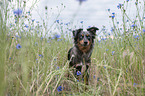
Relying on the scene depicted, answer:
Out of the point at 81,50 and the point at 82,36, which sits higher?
the point at 82,36

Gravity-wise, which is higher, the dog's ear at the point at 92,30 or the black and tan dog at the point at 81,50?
the dog's ear at the point at 92,30

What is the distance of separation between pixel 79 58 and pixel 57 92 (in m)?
1.28

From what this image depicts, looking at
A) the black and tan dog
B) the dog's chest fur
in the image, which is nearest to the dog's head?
the black and tan dog

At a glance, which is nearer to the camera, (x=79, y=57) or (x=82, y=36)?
(x=79, y=57)

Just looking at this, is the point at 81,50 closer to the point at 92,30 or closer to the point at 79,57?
the point at 79,57

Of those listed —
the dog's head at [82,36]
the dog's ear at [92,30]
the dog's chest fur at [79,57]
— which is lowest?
the dog's chest fur at [79,57]

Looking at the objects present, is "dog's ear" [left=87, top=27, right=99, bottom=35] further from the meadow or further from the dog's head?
the meadow

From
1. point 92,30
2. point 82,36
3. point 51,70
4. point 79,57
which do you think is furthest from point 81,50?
point 51,70

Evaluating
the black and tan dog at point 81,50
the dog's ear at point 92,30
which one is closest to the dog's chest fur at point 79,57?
the black and tan dog at point 81,50

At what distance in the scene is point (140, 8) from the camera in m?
2.43

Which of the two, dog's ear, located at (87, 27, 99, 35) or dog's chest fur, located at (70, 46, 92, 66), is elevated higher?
dog's ear, located at (87, 27, 99, 35)

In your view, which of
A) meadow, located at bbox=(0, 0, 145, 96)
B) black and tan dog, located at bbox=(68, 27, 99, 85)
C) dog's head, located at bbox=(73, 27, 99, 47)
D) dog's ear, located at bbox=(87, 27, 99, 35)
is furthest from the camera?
dog's ear, located at bbox=(87, 27, 99, 35)

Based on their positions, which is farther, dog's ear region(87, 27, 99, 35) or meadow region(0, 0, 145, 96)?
dog's ear region(87, 27, 99, 35)

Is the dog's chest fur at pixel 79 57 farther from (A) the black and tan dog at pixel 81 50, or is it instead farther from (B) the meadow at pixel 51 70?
(B) the meadow at pixel 51 70
